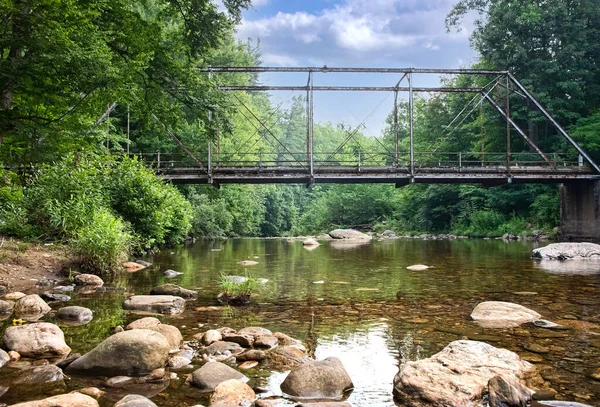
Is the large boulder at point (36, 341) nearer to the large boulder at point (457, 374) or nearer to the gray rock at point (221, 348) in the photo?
the gray rock at point (221, 348)

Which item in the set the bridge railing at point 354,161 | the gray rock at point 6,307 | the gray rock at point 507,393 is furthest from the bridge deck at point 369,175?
the gray rock at point 507,393

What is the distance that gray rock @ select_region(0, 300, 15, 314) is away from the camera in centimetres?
696

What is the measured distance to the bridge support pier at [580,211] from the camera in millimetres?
25562

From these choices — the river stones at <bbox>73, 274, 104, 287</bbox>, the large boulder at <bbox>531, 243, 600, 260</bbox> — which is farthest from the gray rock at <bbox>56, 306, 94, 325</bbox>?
the large boulder at <bbox>531, 243, 600, 260</bbox>

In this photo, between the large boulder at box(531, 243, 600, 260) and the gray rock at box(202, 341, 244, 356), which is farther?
the large boulder at box(531, 243, 600, 260)

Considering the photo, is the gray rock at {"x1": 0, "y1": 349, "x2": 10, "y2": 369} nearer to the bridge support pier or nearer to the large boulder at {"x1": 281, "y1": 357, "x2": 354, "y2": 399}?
the large boulder at {"x1": 281, "y1": 357, "x2": 354, "y2": 399}

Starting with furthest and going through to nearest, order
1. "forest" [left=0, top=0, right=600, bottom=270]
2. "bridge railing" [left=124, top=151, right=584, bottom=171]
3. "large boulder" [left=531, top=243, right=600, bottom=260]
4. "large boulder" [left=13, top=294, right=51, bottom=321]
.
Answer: "bridge railing" [left=124, top=151, right=584, bottom=171], "large boulder" [left=531, top=243, right=600, bottom=260], "forest" [left=0, top=0, right=600, bottom=270], "large boulder" [left=13, top=294, right=51, bottom=321]

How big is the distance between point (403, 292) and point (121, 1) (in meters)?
8.27

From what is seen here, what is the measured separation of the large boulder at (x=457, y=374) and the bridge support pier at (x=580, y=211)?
79.8 ft

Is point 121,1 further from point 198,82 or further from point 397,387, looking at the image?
point 397,387

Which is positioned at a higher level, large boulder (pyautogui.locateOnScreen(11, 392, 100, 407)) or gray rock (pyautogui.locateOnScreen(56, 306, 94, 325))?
large boulder (pyautogui.locateOnScreen(11, 392, 100, 407))

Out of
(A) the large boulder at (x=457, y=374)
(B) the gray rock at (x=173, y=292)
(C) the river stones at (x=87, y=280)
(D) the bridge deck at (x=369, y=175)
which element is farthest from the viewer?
(D) the bridge deck at (x=369, y=175)

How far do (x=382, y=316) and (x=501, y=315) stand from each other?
1584 mm

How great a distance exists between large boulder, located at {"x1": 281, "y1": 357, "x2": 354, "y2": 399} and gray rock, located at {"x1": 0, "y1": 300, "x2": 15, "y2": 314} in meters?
4.78
